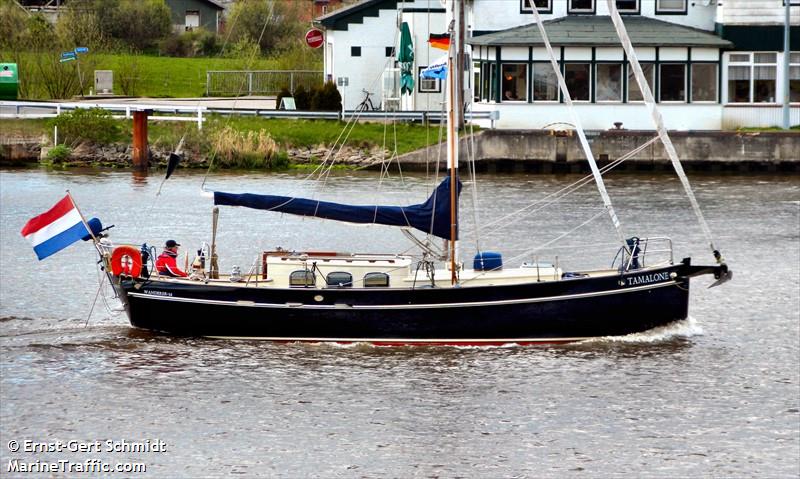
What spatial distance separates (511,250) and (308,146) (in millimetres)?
24659

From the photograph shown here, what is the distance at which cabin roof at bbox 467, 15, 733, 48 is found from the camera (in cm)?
6512

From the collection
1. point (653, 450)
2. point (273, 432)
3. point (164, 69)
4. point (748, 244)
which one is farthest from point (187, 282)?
point (164, 69)

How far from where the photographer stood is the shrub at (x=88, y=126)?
221ft

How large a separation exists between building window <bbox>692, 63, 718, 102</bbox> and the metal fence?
74.5 feet

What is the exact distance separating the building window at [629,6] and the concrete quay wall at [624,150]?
7.07 metres

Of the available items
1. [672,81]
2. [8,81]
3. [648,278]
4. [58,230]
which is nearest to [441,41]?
[648,278]

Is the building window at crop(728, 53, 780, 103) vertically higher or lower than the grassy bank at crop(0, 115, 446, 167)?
higher

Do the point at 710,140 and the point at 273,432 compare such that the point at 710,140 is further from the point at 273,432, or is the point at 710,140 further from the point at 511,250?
the point at 273,432

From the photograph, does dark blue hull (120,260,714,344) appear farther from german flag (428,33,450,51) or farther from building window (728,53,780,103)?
building window (728,53,780,103)

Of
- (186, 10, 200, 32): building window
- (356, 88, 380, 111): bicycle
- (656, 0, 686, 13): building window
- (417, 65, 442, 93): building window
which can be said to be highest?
(186, 10, 200, 32): building window

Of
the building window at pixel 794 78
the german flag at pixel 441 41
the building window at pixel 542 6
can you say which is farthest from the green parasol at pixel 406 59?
the german flag at pixel 441 41

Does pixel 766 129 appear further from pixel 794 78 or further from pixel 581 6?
pixel 581 6

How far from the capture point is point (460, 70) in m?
33.8

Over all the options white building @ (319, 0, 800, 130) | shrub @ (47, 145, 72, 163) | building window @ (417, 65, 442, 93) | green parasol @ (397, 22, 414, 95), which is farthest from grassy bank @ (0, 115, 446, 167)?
building window @ (417, 65, 442, 93)
